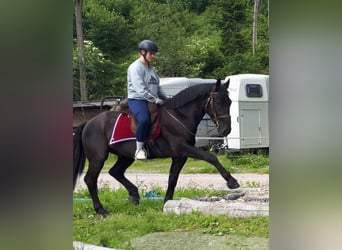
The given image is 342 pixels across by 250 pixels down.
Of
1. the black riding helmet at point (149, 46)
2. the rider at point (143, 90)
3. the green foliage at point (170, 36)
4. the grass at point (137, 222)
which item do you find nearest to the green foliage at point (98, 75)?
the green foliage at point (170, 36)

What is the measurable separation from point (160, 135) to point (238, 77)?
3.19 ft

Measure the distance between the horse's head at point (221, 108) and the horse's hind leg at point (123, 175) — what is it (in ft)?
3.00

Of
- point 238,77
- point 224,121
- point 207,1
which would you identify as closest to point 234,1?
point 207,1

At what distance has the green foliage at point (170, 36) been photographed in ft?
17.2

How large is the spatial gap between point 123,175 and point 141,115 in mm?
604

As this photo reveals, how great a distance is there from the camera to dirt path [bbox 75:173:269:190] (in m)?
5.24

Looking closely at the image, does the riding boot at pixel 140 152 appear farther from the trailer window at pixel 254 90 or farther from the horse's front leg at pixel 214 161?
the trailer window at pixel 254 90

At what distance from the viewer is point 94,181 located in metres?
5.57

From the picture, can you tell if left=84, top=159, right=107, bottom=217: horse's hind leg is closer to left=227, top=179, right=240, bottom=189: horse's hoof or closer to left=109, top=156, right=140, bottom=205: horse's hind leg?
left=109, top=156, right=140, bottom=205: horse's hind leg

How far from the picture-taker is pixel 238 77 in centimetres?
520

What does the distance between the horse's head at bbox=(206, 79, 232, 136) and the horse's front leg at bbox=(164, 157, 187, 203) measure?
1.55 feet

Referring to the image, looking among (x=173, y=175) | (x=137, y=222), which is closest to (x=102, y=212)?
(x=137, y=222)

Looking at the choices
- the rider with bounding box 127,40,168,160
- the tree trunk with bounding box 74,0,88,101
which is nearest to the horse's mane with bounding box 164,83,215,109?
the rider with bounding box 127,40,168,160
